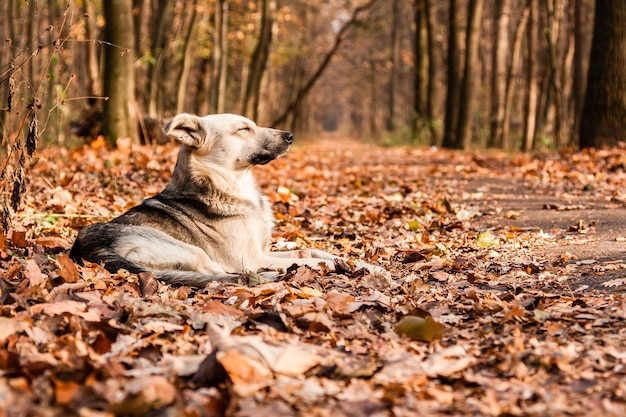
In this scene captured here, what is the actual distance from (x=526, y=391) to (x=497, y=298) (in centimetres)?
158

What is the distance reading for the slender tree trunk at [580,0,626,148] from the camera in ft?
45.0

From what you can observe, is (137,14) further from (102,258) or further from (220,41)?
(102,258)

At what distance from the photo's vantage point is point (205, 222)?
20.1 feet

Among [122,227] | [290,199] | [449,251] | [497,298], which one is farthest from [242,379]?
[290,199]

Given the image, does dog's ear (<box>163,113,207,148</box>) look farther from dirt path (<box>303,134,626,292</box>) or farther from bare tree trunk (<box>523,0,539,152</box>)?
bare tree trunk (<box>523,0,539,152</box>)

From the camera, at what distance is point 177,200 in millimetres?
6219

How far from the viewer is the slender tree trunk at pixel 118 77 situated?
44.2ft

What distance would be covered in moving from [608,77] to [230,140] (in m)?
10.1

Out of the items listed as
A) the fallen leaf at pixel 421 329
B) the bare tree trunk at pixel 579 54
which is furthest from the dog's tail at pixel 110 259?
the bare tree trunk at pixel 579 54

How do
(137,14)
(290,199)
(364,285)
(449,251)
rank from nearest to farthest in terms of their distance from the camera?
(364,285) < (449,251) < (290,199) < (137,14)

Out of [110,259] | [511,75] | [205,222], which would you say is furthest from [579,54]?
[110,259]

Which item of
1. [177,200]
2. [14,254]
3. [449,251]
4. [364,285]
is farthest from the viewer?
[449,251]

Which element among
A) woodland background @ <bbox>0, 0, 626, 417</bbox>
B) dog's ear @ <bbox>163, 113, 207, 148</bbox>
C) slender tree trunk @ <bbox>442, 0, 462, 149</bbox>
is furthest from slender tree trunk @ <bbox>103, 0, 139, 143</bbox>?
slender tree trunk @ <bbox>442, 0, 462, 149</bbox>

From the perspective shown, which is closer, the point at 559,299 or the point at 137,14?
the point at 559,299
